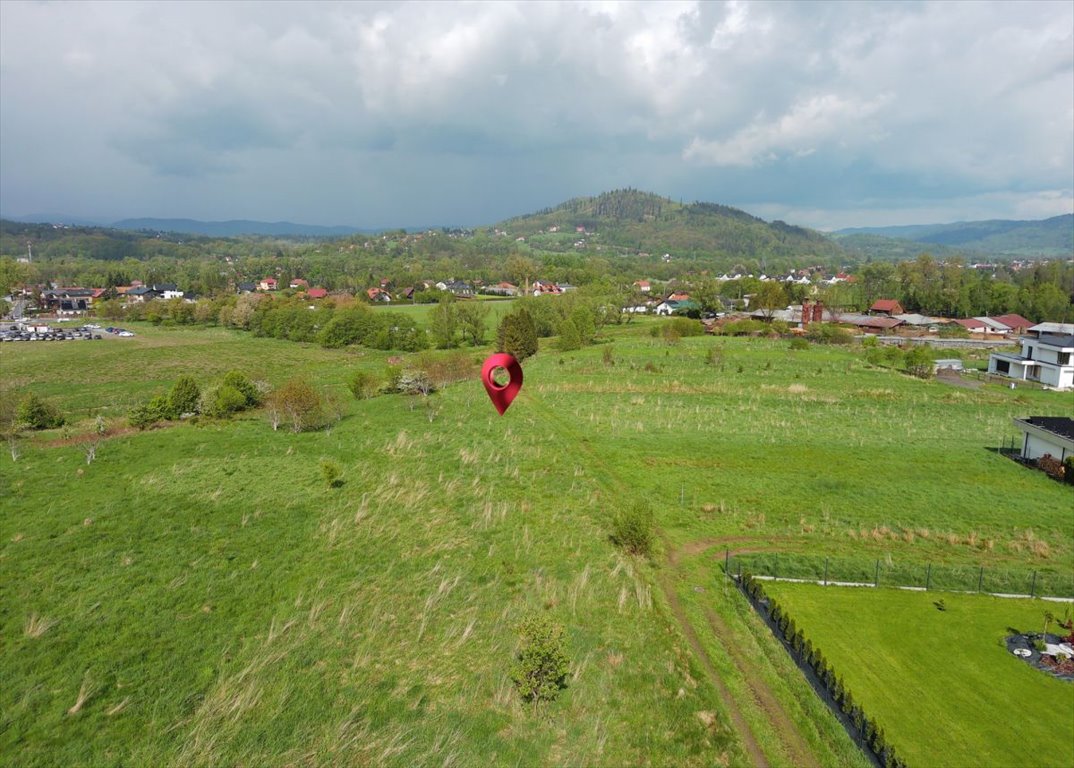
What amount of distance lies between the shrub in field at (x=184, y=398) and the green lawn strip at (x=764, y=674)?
110 feet

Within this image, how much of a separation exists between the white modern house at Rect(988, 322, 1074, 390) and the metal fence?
4290 cm

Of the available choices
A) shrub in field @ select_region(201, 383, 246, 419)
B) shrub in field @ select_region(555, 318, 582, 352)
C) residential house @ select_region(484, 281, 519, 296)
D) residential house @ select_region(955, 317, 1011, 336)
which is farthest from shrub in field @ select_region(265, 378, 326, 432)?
residential house @ select_region(484, 281, 519, 296)

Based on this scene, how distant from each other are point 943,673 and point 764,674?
445 cm

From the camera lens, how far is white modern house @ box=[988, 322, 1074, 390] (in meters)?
50.5

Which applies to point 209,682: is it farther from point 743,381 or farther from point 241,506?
point 743,381

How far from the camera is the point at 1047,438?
29.4 meters

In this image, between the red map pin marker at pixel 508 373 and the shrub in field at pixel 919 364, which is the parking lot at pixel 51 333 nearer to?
the red map pin marker at pixel 508 373

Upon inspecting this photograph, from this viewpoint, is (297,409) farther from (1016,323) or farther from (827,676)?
(1016,323)

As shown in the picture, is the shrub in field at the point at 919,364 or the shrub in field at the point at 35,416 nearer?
the shrub in field at the point at 35,416

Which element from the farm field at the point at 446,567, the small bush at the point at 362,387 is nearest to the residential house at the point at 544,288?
the small bush at the point at 362,387

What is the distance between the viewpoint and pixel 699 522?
74.5 feet

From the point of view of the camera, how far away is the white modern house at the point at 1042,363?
50469mm

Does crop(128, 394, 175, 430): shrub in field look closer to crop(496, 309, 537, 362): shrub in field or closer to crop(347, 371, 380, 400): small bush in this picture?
crop(347, 371, 380, 400): small bush

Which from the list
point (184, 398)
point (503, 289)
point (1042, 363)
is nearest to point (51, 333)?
point (184, 398)
